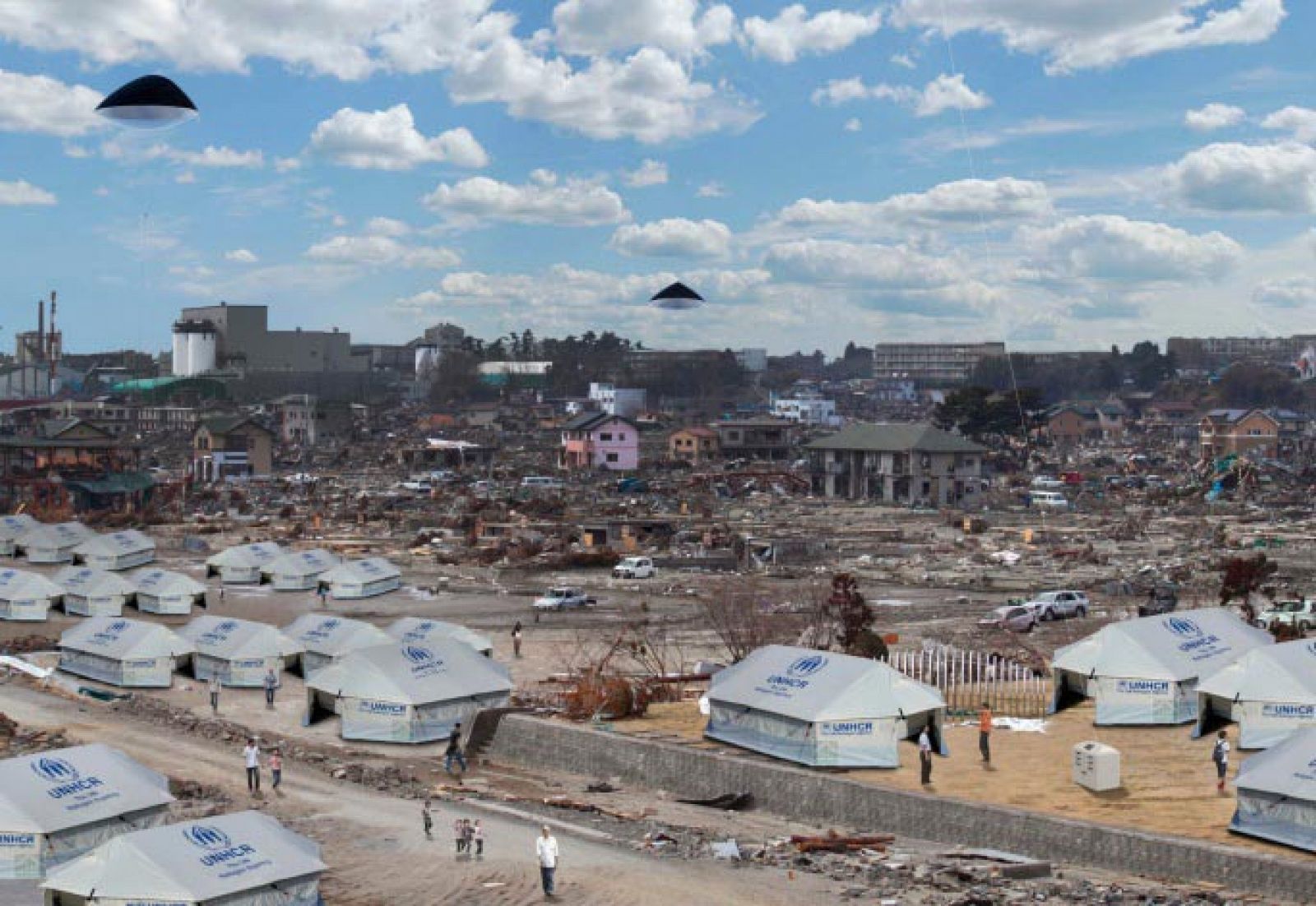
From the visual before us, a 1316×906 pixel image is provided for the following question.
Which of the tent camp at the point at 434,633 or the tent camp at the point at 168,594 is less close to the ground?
the tent camp at the point at 434,633

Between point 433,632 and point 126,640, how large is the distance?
15.7 ft

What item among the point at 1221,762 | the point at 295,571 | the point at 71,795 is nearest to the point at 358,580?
the point at 295,571

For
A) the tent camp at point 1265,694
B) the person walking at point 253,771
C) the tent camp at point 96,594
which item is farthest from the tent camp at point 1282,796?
the tent camp at point 96,594

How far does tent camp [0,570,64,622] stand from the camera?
31719mm

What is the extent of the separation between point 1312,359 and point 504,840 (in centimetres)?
15567

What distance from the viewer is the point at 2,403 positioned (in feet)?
323

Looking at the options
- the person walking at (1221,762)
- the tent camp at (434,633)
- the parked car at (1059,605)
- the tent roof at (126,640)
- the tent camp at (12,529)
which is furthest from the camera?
the tent camp at (12,529)

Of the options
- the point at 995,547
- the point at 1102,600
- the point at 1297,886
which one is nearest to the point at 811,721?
the point at 1297,886

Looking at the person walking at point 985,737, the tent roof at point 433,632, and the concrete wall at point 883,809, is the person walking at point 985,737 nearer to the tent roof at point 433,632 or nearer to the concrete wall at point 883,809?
the concrete wall at point 883,809

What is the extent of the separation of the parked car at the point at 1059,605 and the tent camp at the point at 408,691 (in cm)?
1306

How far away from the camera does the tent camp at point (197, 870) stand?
11.7 m

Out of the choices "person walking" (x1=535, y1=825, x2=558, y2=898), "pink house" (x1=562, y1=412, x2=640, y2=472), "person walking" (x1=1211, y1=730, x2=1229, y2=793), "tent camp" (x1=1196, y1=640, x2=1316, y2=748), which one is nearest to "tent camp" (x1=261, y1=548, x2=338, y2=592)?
"tent camp" (x1=1196, y1=640, x2=1316, y2=748)

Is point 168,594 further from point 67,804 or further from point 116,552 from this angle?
point 67,804

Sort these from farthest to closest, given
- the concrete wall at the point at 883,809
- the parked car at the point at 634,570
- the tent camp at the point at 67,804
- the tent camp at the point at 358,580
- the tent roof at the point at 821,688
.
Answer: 1. the parked car at the point at 634,570
2. the tent camp at the point at 358,580
3. the tent roof at the point at 821,688
4. the tent camp at the point at 67,804
5. the concrete wall at the point at 883,809
